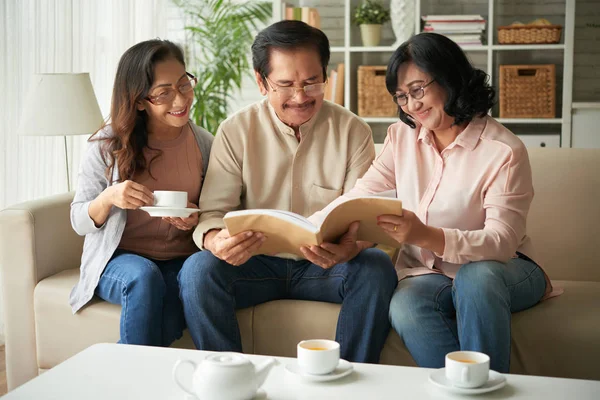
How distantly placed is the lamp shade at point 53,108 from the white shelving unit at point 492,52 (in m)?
1.75

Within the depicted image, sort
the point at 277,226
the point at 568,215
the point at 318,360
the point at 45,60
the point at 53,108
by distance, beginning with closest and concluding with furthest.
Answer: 1. the point at 318,360
2. the point at 277,226
3. the point at 568,215
4. the point at 53,108
5. the point at 45,60

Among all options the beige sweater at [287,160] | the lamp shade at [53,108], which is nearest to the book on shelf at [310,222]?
the beige sweater at [287,160]

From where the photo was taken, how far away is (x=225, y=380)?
4.43 feet

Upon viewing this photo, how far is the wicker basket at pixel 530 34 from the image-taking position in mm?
4320

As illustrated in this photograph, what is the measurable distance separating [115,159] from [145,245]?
0.28 meters

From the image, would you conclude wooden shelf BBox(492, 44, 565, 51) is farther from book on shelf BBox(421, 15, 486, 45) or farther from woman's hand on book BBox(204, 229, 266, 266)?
woman's hand on book BBox(204, 229, 266, 266)

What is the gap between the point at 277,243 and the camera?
2002 mm

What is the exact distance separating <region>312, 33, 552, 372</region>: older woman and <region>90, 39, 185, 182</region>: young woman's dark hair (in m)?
0.67

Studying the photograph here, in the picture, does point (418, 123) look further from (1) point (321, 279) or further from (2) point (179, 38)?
(2) point (179, 38)

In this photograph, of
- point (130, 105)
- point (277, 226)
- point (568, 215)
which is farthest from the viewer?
point (568, 215)

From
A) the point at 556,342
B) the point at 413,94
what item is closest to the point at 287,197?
the point at 413,94

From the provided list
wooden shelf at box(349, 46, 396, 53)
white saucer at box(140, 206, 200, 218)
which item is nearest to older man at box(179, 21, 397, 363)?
white saucer at box(140, 206, 200, 218)

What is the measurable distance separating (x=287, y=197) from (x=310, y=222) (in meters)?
0.51

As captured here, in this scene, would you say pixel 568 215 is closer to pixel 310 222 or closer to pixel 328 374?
pixel 310 222
